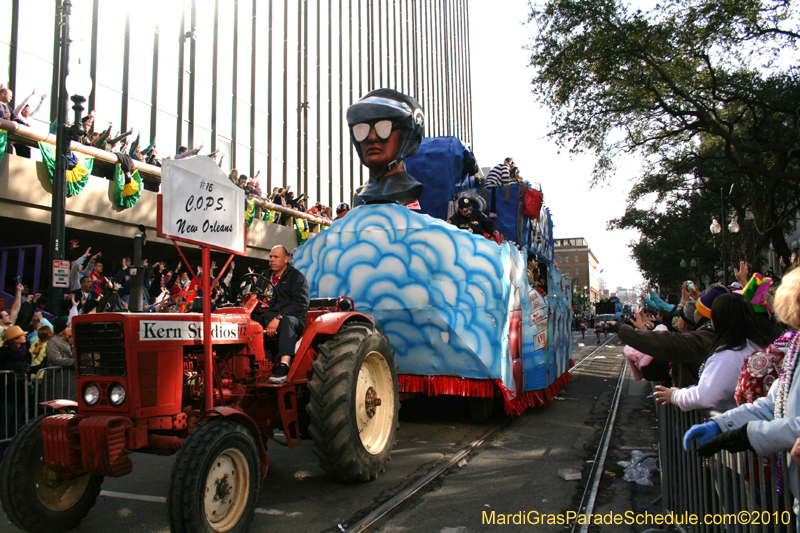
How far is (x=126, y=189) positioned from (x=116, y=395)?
9.62 meters

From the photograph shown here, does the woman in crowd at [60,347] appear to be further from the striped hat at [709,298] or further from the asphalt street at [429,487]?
the striped hat at [709,298]

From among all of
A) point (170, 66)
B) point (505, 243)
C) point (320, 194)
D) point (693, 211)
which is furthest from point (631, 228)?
point (505, 243)

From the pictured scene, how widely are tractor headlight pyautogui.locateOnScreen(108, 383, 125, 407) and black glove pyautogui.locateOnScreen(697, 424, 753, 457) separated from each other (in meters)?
3.42

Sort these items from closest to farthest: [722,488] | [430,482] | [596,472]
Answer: [722,488] → [430,482] → [596,472]

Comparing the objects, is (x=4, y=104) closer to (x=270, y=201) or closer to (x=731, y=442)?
(x=270, y=201)

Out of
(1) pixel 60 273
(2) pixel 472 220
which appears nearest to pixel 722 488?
(2) pixel 472 220

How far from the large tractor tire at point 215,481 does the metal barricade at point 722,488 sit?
2.79 meters

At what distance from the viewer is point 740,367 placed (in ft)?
10.1

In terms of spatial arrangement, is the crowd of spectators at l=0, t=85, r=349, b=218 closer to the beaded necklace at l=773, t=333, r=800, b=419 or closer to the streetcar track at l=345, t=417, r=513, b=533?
the streetcar track at l=345, t=417, r=513, b=533

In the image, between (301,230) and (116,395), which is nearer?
(116,395)

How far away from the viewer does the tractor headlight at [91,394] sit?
3.70 metres

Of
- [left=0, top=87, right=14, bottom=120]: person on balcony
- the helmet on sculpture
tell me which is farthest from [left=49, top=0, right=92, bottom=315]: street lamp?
the helmet on sculpture

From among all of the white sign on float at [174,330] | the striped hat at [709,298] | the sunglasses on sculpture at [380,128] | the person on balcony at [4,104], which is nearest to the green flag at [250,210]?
the person on balcony at [4,104]

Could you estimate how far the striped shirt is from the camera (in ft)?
33.3
